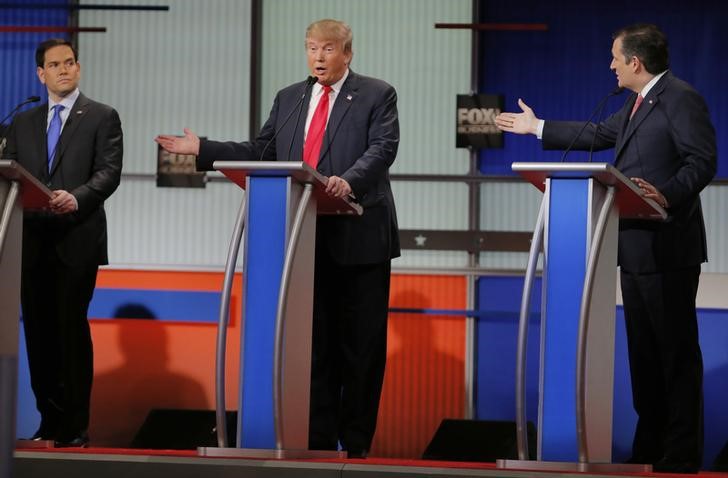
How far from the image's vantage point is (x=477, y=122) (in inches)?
241

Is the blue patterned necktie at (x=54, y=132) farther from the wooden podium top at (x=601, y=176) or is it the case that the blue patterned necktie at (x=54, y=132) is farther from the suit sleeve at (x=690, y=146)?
the suit sleeve at (x=690, y=146)

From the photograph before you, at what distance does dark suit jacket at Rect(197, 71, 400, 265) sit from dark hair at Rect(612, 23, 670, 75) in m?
0.78

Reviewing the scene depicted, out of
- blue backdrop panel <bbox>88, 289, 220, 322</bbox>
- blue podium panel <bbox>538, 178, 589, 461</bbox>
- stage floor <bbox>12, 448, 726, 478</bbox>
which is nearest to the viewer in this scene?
stage floor <bbox>12, 448, 726, 478</bbox>

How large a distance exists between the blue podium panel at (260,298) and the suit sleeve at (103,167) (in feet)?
3.09

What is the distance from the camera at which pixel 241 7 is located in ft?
20.9

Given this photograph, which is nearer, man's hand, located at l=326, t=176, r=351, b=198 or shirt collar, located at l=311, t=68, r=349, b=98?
man's hand, located at l=326, t=176, r=351, b=198

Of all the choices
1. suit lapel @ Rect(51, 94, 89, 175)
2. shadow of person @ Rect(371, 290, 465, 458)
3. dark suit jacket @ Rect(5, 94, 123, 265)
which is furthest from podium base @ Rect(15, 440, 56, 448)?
shadow of person @ Rect(371, 290, 465, 458)

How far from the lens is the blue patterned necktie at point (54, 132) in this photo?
13.8 feet

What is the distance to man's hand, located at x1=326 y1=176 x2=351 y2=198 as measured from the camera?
342 cm

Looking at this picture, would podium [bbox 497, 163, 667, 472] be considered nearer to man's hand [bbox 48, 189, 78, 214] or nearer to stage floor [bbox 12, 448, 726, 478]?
stage floor [bbox 12, 448, 726, 478]

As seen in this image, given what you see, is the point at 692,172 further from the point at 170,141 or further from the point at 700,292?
the point at 700,292

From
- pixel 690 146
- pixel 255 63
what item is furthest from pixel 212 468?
pixel 255 63

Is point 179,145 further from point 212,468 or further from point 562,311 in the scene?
point 562,311

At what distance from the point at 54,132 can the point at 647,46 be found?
6.85 feet
